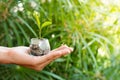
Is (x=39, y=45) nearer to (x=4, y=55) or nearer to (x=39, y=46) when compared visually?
(x=39, y=46)

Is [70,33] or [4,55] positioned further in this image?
[70,33]

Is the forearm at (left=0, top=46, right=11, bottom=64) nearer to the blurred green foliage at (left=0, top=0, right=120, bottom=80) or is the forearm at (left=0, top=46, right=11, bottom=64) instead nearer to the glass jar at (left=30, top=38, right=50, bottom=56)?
the glass jar at (left=30, top=38, right=50, bottom=56)

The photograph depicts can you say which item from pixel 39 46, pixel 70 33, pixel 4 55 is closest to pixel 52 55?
pixel 39 46

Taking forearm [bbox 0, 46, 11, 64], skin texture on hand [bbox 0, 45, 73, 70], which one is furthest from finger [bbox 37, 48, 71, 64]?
forearm [bbox 0, 46, 11, 64]

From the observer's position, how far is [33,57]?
1.28 meters

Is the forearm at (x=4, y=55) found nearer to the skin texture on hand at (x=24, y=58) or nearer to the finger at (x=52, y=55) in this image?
the skin texture on hand at (x=24, y=58)

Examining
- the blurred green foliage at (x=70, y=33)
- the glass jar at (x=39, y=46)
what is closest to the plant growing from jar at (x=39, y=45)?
the glass jar at (x=39, y=46)

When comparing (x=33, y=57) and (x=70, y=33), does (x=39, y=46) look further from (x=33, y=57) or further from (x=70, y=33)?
(x=70, y=33)

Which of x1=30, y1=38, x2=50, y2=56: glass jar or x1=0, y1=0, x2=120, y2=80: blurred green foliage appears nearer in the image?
x1=30, y1=38, x2=50, y2=56: glass jar

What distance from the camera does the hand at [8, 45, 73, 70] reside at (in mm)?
1232

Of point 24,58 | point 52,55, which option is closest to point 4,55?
point 24,58

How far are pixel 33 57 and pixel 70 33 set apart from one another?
17.8 inches

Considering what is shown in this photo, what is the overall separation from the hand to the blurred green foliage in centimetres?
31

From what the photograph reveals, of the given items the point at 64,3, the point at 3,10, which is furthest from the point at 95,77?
the point at 3,10
